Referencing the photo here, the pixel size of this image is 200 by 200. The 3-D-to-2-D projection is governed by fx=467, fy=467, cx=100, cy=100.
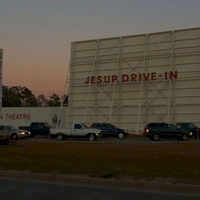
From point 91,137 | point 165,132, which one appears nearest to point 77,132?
point 91,137

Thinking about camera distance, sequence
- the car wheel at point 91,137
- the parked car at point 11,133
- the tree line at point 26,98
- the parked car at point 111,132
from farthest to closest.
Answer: the tree line at point 26,98
the parked car at point 111,132
the parked car at point 11,133
the car wheel at point 91,137

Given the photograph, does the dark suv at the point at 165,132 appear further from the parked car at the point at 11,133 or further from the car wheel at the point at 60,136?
the parked car at the point at 11,133

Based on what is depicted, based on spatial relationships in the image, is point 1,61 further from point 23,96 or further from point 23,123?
point 23,96

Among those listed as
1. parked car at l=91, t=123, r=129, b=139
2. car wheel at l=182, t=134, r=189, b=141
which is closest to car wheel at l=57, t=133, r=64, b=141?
parked car at l=91, t=123, r=129, b=139

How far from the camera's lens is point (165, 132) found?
42125 mm

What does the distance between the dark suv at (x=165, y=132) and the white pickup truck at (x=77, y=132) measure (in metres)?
4.76

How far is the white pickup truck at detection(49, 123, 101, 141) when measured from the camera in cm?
4247

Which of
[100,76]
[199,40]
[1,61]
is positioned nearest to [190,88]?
[199,40]

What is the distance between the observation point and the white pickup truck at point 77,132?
139ft

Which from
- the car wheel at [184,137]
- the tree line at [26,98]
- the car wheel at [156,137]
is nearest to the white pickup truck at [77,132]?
the car wheel at [156,137]

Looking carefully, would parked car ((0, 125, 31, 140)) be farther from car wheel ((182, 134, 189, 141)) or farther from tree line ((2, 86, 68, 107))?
tree line ((2, 86, 68, 107))

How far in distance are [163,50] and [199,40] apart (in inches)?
182

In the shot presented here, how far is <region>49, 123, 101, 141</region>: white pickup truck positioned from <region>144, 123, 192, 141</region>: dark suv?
15.6ft

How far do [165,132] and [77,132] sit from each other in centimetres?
807
